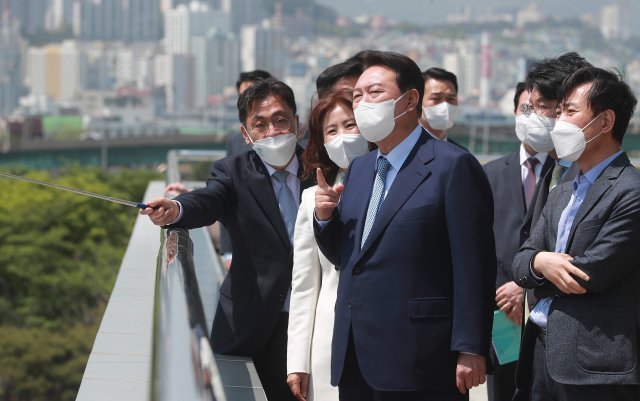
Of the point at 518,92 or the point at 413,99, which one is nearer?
the point at 413,99

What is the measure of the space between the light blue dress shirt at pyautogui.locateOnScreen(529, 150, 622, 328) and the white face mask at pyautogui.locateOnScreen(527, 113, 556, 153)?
3.52ft

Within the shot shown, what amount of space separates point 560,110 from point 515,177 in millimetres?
1381

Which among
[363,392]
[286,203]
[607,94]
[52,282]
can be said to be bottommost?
[52,282]

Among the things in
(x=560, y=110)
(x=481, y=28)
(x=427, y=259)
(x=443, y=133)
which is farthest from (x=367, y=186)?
(x=481, y=28)

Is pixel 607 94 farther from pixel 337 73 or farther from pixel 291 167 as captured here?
pixel 337 73

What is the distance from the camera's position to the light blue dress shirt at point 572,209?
3.53m

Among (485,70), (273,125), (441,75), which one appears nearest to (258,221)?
(273,125)

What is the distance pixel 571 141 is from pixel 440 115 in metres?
2.85

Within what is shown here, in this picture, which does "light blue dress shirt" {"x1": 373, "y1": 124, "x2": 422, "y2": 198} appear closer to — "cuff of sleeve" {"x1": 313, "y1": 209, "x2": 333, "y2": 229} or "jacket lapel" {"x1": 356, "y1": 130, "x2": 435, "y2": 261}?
"jacket lapel" {"x1": 356, "y1": 130, "x2": 435, "y2": 261}

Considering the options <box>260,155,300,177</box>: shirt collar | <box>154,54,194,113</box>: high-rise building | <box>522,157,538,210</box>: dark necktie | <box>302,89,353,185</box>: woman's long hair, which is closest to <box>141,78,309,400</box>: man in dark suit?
<box>260,155,300,177</box>: shirt collar

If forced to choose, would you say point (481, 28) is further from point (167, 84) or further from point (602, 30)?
point (167, 84)

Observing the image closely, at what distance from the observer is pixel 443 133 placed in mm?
6410

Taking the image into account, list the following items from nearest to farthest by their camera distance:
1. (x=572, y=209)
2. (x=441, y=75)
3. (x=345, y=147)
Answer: (x=572, y=209) → (x=345, y=147) → (x=441, y=75)

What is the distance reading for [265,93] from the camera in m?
4.39
